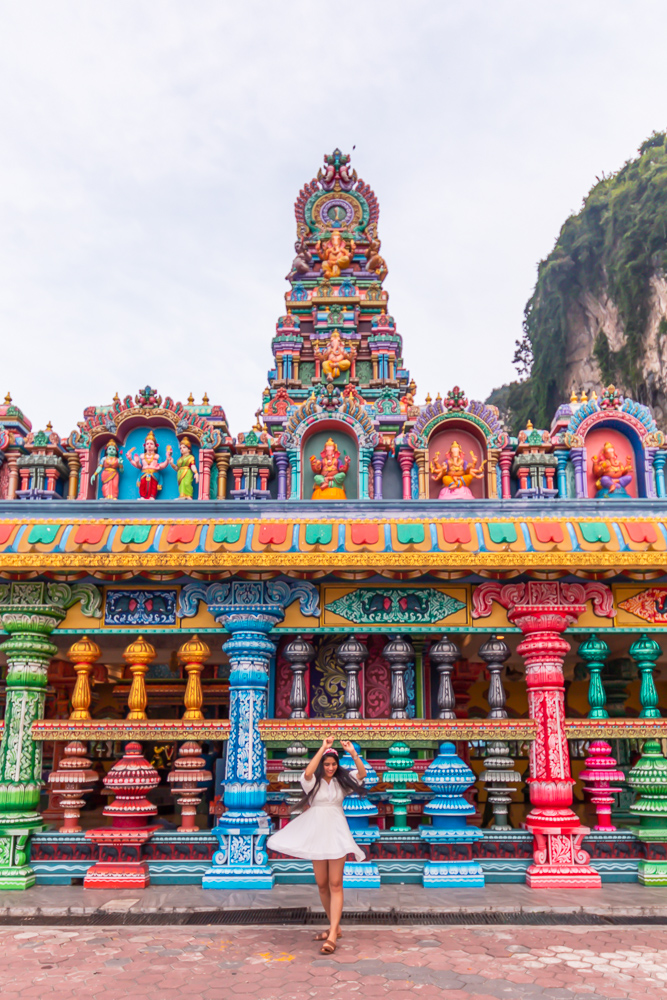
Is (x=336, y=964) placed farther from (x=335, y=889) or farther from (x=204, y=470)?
(x=204, y=470)

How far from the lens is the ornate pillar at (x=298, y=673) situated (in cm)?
803

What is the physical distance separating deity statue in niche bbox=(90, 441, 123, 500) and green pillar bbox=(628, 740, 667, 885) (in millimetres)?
9932

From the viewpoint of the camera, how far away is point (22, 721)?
25.6 feet

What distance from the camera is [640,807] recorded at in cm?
768

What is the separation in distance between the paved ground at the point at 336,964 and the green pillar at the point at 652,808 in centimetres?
152

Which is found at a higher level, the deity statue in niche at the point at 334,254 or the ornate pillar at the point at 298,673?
the deity statue in niche at the point at 334,254

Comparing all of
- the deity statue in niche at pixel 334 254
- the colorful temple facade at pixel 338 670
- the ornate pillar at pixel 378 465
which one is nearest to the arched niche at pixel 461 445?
the ornate pillar at pixel 378 465

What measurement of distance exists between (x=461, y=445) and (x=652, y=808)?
329 inches

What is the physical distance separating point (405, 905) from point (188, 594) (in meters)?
3.58

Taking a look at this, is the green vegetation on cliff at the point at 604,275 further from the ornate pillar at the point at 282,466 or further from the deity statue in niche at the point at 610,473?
the ornate pillar at the point at 282,466

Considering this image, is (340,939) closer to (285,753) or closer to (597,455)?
(285,753)

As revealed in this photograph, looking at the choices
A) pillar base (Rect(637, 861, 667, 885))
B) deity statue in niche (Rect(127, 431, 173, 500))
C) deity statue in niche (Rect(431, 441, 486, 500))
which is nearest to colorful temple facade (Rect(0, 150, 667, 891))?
pillar base (Rect(637, 861, 667, 885))

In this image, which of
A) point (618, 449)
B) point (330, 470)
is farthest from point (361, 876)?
point (618, 449)

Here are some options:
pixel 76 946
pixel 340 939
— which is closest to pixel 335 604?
pixel 340 939
